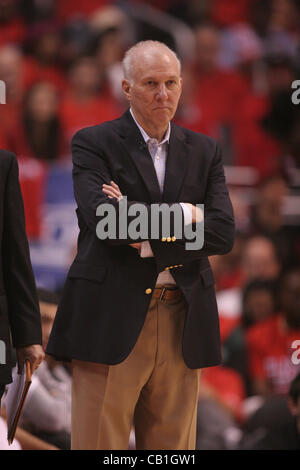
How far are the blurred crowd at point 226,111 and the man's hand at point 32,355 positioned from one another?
2417 millimetres

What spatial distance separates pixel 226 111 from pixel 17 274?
4338mm

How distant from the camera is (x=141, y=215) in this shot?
7.70 ft

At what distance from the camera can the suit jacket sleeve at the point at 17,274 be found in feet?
7.68

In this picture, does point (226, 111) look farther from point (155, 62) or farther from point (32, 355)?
point (32, 355)

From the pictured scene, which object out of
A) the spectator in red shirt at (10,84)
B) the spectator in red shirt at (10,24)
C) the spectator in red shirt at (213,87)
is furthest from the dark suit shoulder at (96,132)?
the spectator in red shirt at (10,24)

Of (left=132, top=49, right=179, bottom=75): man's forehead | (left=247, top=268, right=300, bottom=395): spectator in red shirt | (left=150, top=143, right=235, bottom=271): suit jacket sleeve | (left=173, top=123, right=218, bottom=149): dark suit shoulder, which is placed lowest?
(left=247, top=268, right=300, bottom=395): spectator in red shirt

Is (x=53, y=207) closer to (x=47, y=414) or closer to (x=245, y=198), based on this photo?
(x=245, y=198)

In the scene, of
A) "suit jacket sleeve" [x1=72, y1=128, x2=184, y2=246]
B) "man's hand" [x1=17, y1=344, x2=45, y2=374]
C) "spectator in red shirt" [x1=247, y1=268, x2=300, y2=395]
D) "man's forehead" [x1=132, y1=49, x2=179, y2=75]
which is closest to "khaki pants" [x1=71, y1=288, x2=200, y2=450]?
"man's hand" [x1=17, y1=344, x2=45, y2=374]

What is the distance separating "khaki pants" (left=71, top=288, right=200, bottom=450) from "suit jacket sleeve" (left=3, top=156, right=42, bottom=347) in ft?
0.62

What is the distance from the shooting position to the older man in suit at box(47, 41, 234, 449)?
2.36 meters

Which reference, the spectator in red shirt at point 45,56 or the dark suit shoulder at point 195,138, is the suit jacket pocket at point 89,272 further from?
the spectator in red shirt at point 45,56

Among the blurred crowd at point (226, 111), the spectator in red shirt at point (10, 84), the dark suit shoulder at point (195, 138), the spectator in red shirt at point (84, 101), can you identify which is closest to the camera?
the dark suit shoulder at point (195, 138)

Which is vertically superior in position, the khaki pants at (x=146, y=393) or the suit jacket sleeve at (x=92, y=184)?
the suit jacket sleeve at (x=92, y=184)

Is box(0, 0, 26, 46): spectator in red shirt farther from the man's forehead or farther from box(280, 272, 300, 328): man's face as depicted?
the man's forehead
